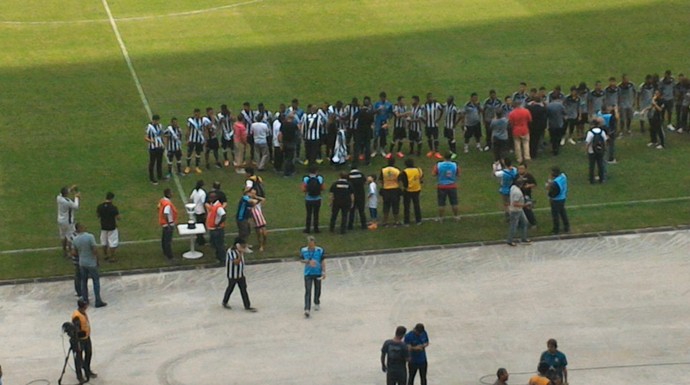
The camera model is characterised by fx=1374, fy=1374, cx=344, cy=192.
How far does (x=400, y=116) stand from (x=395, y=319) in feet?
33.0

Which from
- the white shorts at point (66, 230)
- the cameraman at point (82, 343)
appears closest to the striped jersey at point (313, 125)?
the white shorts at point (66, 230)

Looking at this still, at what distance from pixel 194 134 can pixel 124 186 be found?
218cm

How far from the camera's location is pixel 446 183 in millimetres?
31047

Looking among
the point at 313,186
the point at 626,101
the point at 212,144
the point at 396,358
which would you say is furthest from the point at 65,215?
the point at 626,101

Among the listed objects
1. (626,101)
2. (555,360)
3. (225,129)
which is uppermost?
(626,101)

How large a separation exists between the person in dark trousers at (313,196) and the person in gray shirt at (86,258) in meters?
5.37

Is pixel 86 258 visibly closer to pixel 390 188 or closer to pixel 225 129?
pixel 390 188

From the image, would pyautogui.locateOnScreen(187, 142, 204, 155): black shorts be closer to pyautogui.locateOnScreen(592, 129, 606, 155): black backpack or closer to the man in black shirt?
the man in black shirt

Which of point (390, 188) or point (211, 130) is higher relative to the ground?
point (211, 130)

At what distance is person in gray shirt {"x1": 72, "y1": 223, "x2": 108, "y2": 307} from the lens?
88.6ft

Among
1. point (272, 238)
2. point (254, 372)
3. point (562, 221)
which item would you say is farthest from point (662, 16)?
point (254, 372)

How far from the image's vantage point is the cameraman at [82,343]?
2384cm

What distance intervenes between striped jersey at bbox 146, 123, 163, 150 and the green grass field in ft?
3.54

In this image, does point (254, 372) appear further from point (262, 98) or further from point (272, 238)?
point (262, 98)
